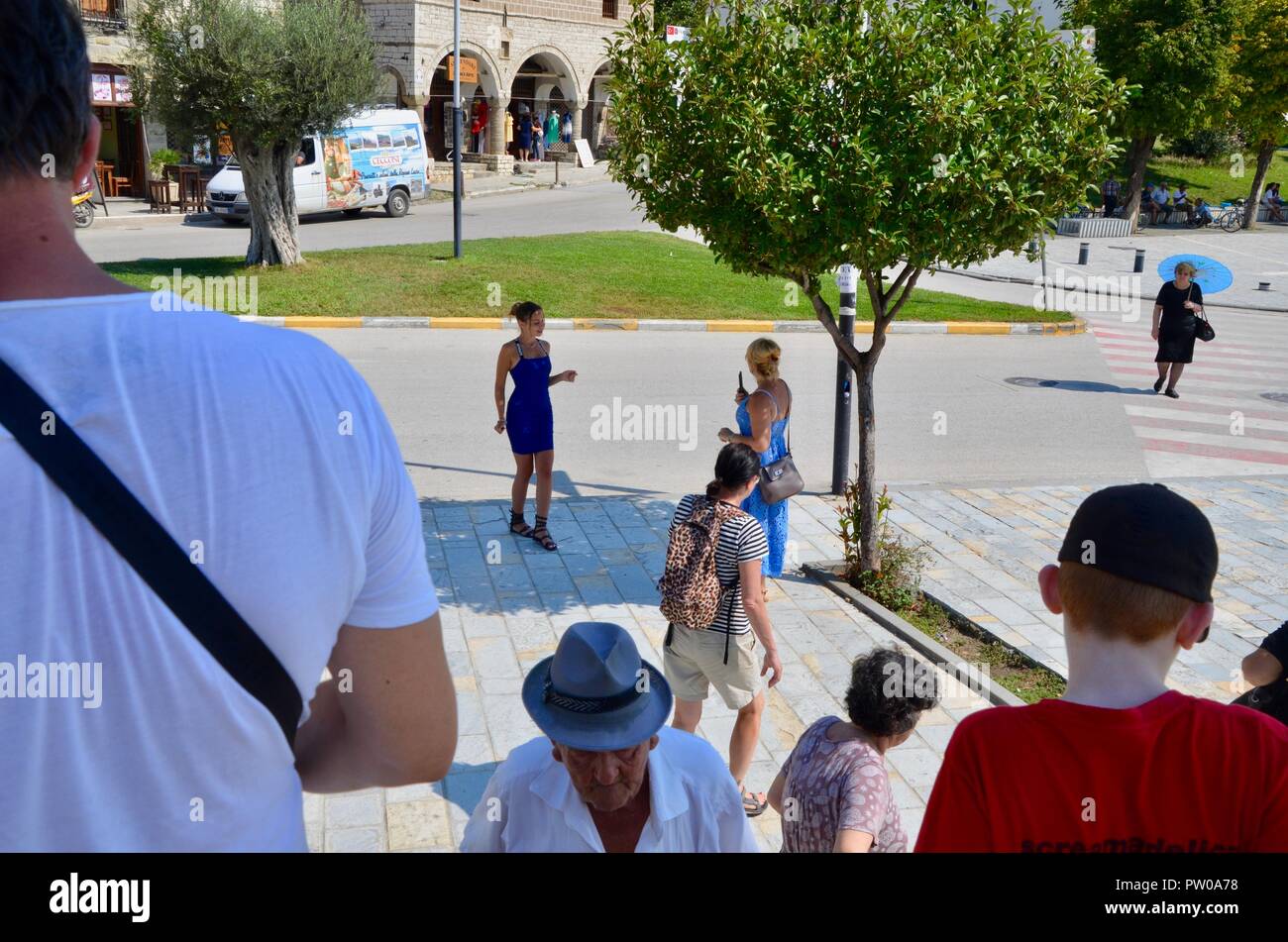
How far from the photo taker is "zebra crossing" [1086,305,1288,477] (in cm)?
1262

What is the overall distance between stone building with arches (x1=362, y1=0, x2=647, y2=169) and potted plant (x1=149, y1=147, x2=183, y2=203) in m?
7.95

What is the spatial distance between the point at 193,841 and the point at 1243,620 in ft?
27.3

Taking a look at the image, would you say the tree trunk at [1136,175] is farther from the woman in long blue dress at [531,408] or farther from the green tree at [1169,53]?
the woman in long blue dress at [531,408]

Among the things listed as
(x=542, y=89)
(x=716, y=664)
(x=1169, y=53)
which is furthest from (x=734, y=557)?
(x=542, y=89)

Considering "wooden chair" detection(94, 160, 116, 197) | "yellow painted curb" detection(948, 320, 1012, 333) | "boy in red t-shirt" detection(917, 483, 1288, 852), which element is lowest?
"yellow painted curb" detection(948, 320, 1012, 333)

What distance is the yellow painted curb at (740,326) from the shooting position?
19.4 meters

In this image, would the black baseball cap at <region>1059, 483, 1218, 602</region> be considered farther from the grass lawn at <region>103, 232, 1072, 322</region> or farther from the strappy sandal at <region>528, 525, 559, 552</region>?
the grass lawn at <region>103, 232, 1072, 322</region>

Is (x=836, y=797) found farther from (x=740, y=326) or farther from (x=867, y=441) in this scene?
(x=740, y=326)

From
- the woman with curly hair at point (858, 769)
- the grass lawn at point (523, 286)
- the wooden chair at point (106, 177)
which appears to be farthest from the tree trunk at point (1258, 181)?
the woman with curly hair at point (858, 769)

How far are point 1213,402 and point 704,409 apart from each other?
23.6 ft

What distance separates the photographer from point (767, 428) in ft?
25.6

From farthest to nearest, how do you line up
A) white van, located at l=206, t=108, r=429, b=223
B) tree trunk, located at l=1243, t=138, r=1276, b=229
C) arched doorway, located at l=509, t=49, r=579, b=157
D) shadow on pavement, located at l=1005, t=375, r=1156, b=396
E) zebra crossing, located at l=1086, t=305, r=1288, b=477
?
1. arched doorway, located at l=509, t=49, r=579, b=157
2. tree trunk, located at l=1243, t=138, r=1276, b=229
3. white van, located at l=206, t=108, r=429, b=223
4. shadow on pavement, located at l=1005, t=375, r=1156, b=396
5. zebra crossing, located at l=1086, t=305, r=1288, b=477

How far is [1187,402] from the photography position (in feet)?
50.5

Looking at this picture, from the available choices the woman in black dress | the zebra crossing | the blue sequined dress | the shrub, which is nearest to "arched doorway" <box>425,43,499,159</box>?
the zebra crossing
